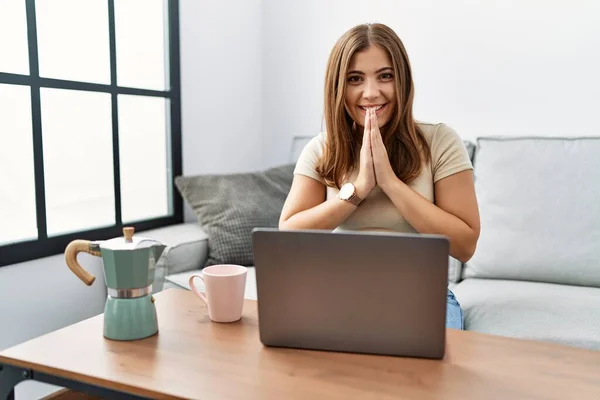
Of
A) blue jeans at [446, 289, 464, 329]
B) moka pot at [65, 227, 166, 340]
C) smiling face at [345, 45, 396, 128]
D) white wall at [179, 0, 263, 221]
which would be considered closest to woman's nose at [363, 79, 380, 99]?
smiling face at [345, 45, 396, 128]

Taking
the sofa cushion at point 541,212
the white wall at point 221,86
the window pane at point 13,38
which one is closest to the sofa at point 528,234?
the sofa cushion at point 541,212

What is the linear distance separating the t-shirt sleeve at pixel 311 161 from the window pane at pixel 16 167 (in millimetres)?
902

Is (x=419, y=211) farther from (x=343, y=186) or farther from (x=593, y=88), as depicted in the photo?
(x=593, y=88)

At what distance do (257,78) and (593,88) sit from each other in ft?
4.90

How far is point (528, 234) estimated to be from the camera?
184cm

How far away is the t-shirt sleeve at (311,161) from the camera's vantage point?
141 cm

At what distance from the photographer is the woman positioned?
1275mm

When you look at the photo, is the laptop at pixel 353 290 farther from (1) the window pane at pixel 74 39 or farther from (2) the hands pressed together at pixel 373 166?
(1) the window pane at pixel 74 39

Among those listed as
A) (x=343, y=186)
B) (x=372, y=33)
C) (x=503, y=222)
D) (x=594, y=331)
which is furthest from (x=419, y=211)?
(x=503, y=222)

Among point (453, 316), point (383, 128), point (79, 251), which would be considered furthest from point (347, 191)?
point (79, 251)

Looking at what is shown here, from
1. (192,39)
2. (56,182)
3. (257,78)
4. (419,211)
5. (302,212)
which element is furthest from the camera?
(257,78)

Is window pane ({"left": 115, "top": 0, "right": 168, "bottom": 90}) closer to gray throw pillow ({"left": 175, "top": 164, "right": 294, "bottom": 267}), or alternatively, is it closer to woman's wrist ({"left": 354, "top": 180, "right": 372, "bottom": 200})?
gray throw pillow ({"left": 175, "top": 164, "right": 294, "bottom": 267})

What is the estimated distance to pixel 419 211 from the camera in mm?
1247

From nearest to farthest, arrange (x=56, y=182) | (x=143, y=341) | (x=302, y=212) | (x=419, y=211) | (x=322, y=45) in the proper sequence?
(x=143, y=341) → (x=419, y=211) → (x=302, y=212) → (x=56, y=182) → (x=322, y=45)
